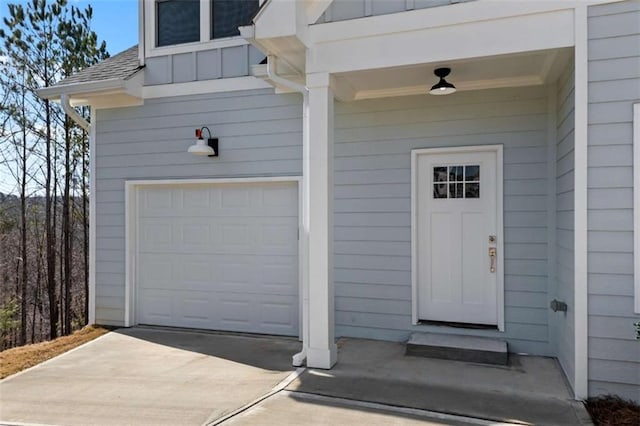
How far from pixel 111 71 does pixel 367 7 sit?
12.1 ft

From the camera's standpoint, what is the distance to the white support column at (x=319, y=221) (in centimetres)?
375

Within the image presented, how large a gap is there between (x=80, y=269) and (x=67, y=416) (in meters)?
7.13

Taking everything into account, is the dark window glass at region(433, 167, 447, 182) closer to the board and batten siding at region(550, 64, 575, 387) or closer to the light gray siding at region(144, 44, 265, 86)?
the board and batten siding at region(550, 64, 575, 387)

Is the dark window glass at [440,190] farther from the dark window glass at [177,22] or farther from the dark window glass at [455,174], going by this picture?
the dark window glass at [177,22]

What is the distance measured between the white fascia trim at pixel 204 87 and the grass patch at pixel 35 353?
302 cm

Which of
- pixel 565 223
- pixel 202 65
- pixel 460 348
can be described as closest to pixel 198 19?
pixel 202 65

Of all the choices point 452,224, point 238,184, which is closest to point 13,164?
point 238,184

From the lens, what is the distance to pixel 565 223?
142 inches

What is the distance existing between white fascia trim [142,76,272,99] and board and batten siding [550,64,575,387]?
301 centimetres

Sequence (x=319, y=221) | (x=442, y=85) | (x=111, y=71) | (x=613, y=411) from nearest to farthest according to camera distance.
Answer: (x=613, y=411), (x=319, y=221), (x=442, y=85), (x=111, y=71)

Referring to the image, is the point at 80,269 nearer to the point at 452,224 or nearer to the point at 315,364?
the point at 315,364

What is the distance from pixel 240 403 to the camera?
3129 millimetres

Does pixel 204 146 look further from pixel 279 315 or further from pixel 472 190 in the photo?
pixel 472 190

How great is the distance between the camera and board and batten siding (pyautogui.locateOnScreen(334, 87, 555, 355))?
418cm
